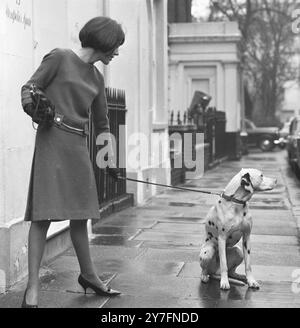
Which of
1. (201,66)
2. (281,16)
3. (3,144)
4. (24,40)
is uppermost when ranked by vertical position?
(281,16)

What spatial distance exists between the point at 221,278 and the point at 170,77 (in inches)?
806

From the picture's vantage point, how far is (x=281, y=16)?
4106 cm

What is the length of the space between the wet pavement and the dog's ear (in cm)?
81

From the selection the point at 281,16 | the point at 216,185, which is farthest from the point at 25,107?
the point at 281,16

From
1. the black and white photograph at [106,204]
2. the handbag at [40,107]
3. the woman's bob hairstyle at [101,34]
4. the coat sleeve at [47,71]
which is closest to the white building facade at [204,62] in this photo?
the black and white photograph at [106,204]

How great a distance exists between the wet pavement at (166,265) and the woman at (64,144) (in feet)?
2.20

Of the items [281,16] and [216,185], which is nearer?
[216,185]

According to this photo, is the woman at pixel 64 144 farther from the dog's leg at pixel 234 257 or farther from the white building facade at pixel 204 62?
the white building facade at pixel 204 62

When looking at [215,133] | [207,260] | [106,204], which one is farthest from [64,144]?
[215,133]

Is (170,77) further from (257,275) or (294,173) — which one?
(257,275)

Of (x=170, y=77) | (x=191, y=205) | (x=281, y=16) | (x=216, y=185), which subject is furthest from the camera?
(x=281, y=16)

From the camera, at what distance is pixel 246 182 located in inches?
204

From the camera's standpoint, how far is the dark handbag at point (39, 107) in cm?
431
